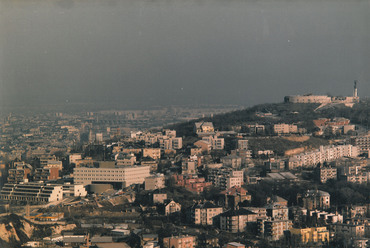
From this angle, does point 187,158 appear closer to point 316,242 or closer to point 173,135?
point 173,135

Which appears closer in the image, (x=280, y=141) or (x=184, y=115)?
(x=280, y=141)

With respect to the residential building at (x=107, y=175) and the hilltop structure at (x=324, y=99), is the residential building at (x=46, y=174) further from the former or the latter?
the hilltop structure at (x=324, y=99)

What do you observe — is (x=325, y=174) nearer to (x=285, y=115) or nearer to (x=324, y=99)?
(x=285, y=115)

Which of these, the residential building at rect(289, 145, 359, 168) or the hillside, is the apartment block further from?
the hillside

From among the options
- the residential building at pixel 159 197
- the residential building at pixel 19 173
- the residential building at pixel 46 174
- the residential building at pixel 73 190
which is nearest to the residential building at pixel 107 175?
the residential building at pixel 73 190

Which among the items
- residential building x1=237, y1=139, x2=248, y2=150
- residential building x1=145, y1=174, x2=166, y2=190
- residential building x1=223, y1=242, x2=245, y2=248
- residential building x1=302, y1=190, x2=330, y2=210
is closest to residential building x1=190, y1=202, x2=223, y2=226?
residential building x1=223, y1=242, x2=245, y2=248

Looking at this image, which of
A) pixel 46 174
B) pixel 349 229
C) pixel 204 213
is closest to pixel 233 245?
pixel 204 213

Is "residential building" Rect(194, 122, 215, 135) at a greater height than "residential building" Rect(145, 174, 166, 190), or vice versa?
"residential building" Rect(194, 122, 215, 135)

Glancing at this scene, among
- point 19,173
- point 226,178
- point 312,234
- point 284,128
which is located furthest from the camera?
point 284,128

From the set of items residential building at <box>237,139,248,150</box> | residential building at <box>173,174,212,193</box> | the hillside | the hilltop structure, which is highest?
the hilltop structure

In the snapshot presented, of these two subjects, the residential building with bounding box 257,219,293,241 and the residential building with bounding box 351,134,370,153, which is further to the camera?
the residential building with bounding box 351,134,370,153

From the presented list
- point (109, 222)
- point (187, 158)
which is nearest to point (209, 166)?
point (187, 158)
